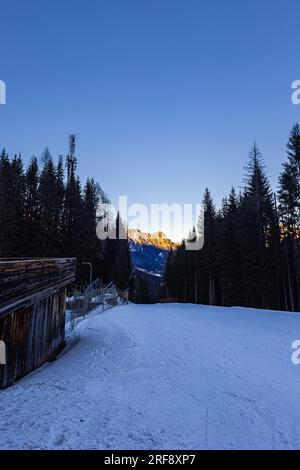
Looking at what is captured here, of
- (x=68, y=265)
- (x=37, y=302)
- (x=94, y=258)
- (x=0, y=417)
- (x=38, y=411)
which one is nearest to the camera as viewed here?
(x=0, y=417)

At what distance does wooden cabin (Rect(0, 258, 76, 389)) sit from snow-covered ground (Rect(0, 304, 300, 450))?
0.40 m

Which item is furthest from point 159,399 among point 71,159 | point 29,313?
point 71,159

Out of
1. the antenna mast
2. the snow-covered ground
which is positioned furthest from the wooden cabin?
the antenna mast

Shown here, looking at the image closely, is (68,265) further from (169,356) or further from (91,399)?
(91,399)

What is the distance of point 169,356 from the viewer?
322 inches

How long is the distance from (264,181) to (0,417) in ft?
112

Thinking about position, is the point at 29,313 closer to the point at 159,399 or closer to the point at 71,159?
the point at 159,399

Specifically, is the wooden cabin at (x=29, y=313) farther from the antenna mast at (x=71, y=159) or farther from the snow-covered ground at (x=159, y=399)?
the antenna mast at (x=71, y=159)

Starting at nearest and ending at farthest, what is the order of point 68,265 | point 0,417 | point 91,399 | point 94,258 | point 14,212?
point 0,417 → point 91,399 → point 68,265 → point 14,212 → point 94,258

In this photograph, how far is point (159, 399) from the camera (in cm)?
525

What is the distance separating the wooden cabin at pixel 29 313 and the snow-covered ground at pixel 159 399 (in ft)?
1.33

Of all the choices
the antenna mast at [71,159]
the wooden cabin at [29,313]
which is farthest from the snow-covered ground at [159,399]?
the antenna mast at [71,159]

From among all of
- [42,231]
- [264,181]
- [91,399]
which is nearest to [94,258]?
[42,231]

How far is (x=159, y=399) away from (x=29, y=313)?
11.7 ft
